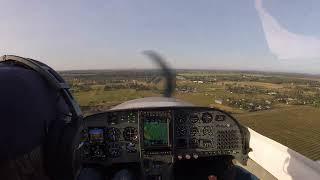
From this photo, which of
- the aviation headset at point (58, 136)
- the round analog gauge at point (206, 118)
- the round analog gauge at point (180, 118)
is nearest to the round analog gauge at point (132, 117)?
the round analog gauge at point (180, 118)

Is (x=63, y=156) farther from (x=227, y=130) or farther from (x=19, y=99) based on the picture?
(x=227, y=130)

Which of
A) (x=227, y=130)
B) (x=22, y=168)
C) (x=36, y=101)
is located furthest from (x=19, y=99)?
(x=227, y=130)

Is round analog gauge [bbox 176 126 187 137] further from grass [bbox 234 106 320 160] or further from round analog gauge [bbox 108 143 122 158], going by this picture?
grass [bbox 234 106 320 160]

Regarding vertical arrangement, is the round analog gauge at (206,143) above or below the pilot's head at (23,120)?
below

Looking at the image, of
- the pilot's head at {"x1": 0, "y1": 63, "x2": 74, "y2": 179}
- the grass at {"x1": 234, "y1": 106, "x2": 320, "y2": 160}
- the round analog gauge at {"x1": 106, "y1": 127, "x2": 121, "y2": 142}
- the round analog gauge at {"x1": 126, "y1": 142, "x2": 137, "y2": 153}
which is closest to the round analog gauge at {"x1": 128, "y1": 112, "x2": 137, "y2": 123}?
the round analog gauge at {"x1": 106, "y1": 127, "x2": 121, "y2": 142}

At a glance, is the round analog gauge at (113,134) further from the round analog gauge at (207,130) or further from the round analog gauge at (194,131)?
the round analog gauge at (207,130)

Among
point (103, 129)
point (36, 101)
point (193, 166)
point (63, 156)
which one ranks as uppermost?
point (36, 101)
